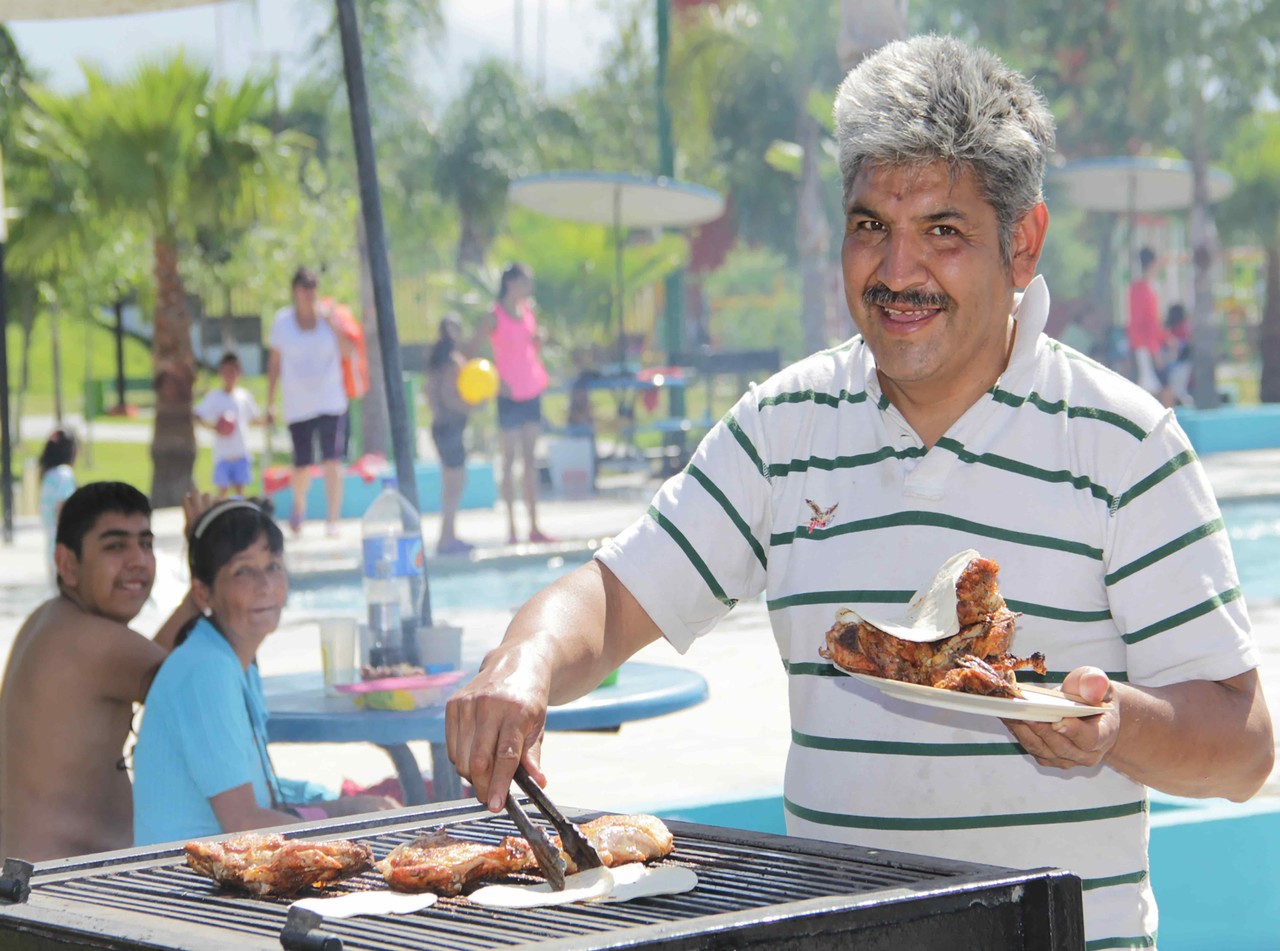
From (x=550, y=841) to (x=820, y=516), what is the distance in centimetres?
58

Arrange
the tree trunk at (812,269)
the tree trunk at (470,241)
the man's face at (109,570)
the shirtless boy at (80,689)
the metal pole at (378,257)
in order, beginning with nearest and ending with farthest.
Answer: the shirtless boy at (80,689)
the man's face at (109,570)
the metal pole at (378,257)
the tree trunk at (812,269)
the tree trunk at (470,241)

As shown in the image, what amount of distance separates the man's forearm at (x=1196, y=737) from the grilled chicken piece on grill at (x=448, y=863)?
726 mm

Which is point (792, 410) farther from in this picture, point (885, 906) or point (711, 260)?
point (711, 260)

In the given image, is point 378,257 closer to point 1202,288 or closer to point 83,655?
point 83,655

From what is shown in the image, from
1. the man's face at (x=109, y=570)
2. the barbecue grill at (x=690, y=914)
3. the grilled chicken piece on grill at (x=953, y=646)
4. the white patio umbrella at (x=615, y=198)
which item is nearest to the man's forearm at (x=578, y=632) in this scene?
the barbecue grill at (x=690, y=914)

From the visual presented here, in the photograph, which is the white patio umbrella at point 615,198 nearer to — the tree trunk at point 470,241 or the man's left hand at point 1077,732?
the man's left hand at point 1077,732

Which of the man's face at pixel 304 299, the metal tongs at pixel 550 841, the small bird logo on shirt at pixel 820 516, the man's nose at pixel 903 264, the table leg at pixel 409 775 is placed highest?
the man's face at pixel 304 299

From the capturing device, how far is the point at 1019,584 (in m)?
2.17

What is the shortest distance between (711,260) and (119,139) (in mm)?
28363

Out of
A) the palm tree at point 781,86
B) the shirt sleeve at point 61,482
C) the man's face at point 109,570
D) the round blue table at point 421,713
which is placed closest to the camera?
the round blue table at point 421,713

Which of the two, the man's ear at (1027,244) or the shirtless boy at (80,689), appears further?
the shirtless boy at (80,689)

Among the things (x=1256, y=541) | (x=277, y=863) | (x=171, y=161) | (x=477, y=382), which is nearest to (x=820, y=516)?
(x=277, y=863)

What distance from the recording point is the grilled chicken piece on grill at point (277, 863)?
2.05 metres

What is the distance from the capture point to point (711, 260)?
46.2 m
